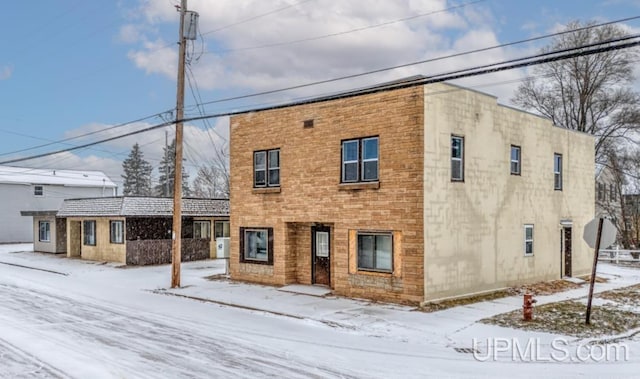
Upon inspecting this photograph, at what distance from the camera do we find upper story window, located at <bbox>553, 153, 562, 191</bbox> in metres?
22.4

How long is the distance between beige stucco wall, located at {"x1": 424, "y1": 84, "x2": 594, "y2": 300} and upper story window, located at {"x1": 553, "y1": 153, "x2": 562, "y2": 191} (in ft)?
0.98

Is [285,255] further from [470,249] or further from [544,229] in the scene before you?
[544,229]

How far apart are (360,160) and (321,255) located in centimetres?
390

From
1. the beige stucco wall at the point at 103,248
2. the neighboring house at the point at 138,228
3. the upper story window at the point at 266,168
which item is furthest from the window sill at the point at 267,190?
the beige stucco wall at the point at 103,248

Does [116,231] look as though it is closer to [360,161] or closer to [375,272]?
[360,161]

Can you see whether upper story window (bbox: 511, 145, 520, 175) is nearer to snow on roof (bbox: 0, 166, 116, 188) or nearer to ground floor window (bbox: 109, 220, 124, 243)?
ground floor window (bbox: 109, 220, 124, 243)

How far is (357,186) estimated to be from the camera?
1756cm

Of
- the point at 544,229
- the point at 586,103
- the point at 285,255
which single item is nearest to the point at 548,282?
the point at 544,229

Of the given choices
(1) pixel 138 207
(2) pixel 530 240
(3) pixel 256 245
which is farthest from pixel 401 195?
(1) pixel 138 207

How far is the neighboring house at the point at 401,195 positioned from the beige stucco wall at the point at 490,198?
0.05 m

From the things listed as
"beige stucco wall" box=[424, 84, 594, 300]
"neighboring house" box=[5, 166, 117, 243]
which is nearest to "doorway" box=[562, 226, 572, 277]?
"beige stucco wall" box=[424, 84, 594, 300]

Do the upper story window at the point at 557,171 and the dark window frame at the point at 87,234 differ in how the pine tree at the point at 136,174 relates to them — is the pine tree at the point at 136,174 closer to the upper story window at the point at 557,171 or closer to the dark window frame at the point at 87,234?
the dark window frame at the point at 87,234

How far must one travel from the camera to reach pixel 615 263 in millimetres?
31906

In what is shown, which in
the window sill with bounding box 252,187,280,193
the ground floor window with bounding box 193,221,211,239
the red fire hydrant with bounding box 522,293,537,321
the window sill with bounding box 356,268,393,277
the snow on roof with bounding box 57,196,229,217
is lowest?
the red fire hydrant with bounding box 522,293,537,321
